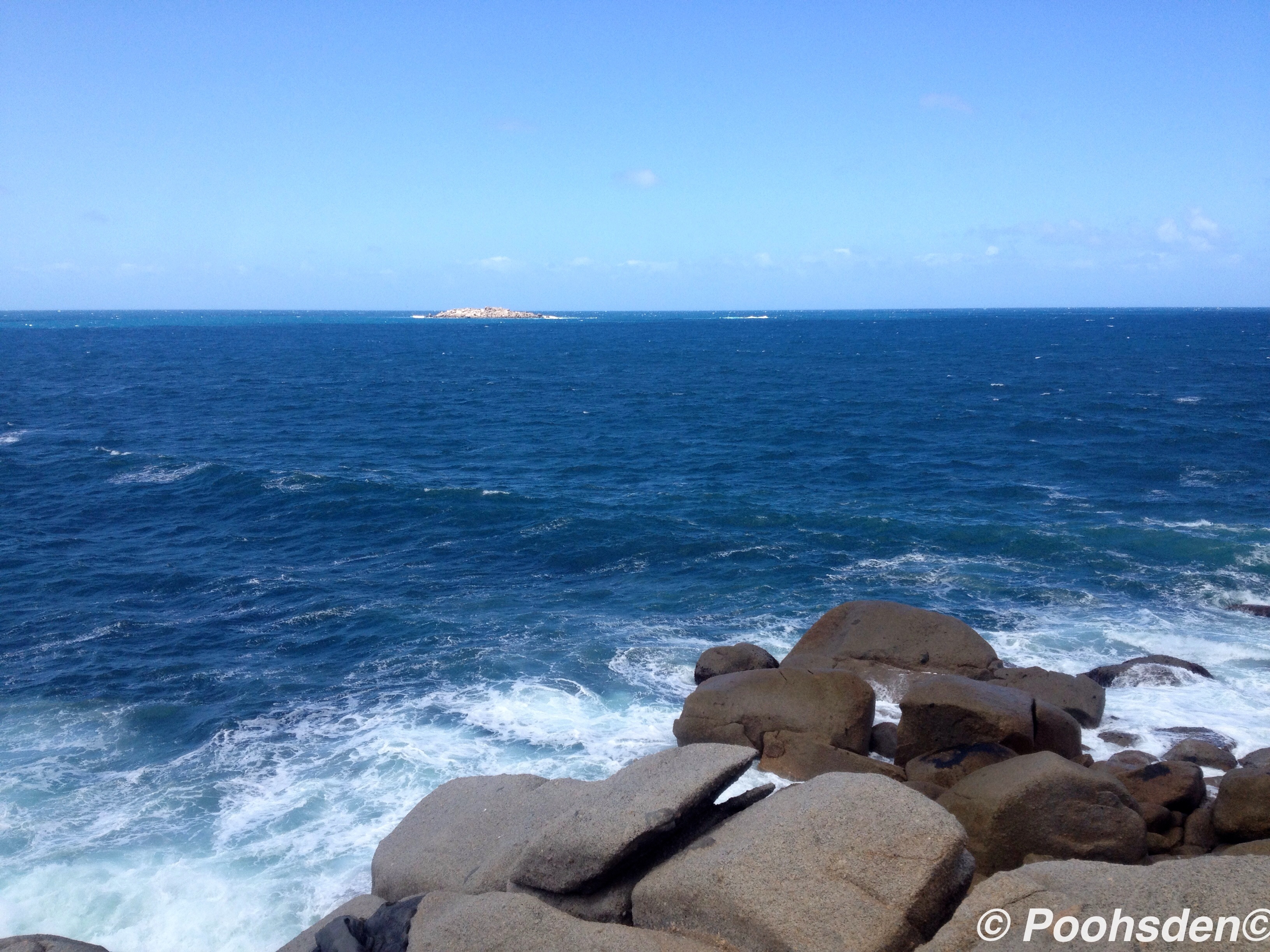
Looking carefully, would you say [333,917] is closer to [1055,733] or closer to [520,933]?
[520,933]

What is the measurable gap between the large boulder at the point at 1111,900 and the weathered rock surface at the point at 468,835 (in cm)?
521

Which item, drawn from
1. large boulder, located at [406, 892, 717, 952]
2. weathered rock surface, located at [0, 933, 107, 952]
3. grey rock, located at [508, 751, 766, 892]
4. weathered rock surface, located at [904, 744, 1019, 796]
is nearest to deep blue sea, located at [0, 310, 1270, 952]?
weathered rock surface, located at [0, 933, 107, 952]

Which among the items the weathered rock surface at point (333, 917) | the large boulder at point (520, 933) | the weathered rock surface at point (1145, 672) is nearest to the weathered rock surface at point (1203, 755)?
the weathered rock surface at point (1145, 672)

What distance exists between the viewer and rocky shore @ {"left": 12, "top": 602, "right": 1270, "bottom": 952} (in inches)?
329

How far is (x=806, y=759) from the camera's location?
1582cm

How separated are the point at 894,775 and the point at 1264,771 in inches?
207

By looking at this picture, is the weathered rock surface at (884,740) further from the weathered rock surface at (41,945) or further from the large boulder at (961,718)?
the weathered rock surface at (41,945)

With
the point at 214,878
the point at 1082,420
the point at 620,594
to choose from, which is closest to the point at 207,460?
the point at 620,594

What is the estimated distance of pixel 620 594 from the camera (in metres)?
26.5

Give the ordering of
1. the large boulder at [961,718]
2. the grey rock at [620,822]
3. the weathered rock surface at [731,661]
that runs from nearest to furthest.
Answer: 1. the grey rock at [620,822]
2. the large boulder at [961,718]
3. the weathered rock surface at [731,661]

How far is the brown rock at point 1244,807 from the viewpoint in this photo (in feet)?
40.4

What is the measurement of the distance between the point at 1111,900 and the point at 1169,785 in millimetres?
6841

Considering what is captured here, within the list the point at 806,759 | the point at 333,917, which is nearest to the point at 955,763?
the point at 806,759

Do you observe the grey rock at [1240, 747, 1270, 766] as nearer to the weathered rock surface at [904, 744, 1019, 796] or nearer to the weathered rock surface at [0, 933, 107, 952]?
the weathered rock surface at [904, 744, 1019, 796]
